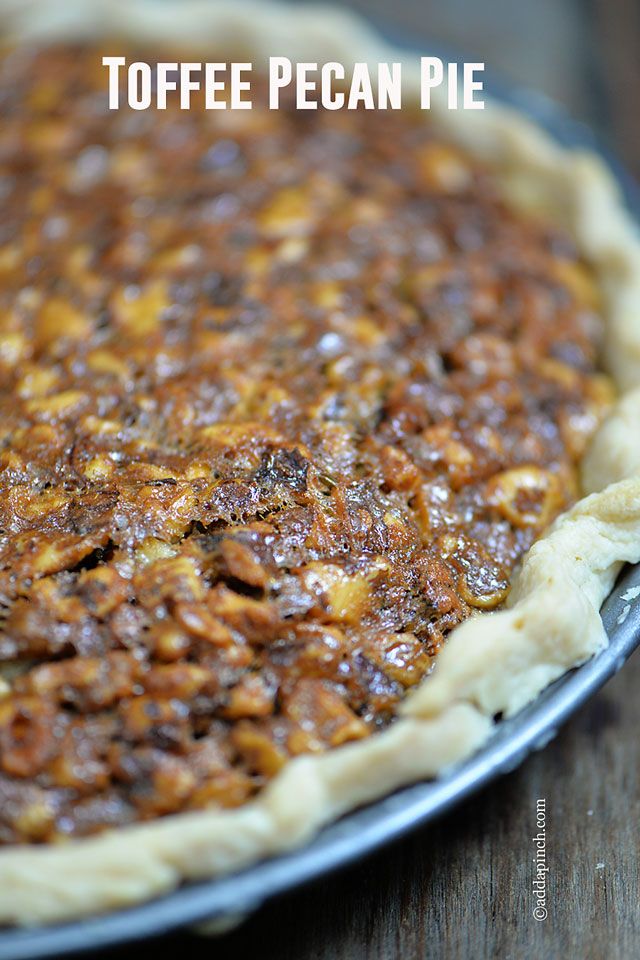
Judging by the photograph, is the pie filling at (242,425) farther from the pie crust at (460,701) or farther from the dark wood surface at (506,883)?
the dark wood surface at (506,883)

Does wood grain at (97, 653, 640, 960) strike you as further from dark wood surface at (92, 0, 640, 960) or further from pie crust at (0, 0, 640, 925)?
pie crust at (0, 0, 640, 925)

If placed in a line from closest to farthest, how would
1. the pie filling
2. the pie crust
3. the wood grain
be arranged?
the pie crust < the pie filling < the wood grain

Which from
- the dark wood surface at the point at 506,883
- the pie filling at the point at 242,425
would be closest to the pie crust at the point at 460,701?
the pie filling at the point at 242,425

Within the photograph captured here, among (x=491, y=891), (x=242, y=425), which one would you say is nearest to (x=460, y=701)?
(x=491, y=891)

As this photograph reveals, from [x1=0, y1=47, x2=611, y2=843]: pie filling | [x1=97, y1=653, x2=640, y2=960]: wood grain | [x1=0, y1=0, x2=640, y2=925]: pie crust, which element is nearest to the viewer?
[x1=0, y1=0, x2=640, y2=925]: pie crust

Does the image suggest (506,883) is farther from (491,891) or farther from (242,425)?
(242,425)

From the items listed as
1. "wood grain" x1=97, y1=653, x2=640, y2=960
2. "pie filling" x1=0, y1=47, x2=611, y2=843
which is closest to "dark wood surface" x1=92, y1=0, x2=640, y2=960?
"wood grain" x1=97, y1=653, x2=640, y2=960
